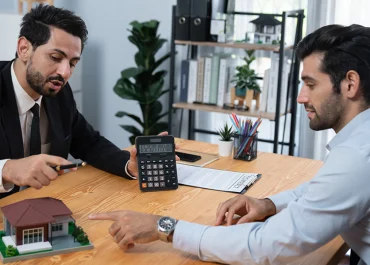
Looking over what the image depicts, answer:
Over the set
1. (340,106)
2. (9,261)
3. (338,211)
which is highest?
(340,106)

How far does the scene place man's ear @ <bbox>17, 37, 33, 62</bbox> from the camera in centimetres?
208

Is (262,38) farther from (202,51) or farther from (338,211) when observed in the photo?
(338,211)

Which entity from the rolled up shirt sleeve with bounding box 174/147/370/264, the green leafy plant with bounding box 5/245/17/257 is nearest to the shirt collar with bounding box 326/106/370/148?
the rolled up shirt sleeve with bounding box 174/147/370/264

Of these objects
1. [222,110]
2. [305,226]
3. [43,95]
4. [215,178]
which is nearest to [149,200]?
[215,178]

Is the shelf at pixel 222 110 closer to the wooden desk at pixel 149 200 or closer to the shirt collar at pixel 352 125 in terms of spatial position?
the wooden desk at pixel 149 200

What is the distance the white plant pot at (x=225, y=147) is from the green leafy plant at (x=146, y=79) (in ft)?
5.49

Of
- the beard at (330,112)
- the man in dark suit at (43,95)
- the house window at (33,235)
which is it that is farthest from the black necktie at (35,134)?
the beard at (330,112)

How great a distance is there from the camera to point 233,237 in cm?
129

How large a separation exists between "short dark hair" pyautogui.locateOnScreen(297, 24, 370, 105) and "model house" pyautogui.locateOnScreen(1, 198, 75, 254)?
2.41 ft

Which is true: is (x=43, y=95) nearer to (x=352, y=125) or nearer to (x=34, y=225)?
(x=34, y=225)

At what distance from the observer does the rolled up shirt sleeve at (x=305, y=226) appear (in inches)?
47.6

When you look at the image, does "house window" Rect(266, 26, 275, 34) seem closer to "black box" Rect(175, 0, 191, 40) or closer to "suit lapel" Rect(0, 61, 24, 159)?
"black box" Rect(175, 0, 191, 40)

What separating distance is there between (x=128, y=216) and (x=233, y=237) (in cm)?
26

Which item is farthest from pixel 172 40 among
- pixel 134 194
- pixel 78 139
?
pixel 134 194
